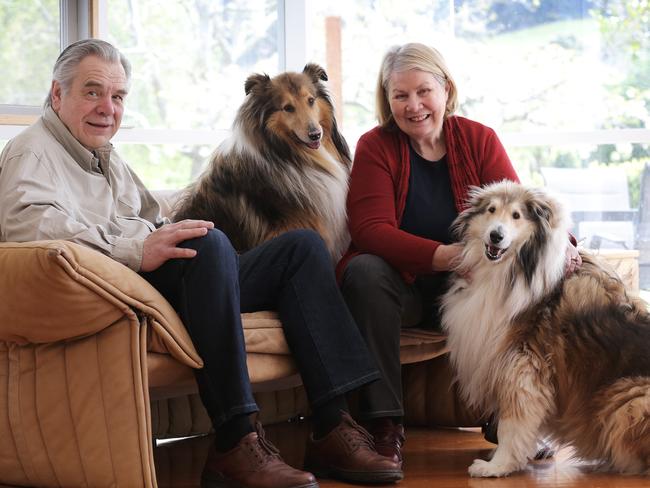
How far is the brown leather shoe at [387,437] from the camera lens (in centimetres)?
233

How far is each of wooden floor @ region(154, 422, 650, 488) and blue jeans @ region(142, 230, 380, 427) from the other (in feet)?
1.02

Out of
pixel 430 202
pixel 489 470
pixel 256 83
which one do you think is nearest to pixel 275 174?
pixel 256 83

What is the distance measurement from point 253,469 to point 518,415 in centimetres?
70

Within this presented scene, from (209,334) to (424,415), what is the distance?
1158mm

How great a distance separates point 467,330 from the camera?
241cm

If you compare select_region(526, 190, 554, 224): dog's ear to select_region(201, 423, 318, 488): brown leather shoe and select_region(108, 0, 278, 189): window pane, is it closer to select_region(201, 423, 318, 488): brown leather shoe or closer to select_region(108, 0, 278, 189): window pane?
select_region(201, 423, 318, 488): brown leather shoe

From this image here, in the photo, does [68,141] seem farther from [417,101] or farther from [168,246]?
[417,101]

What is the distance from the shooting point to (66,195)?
218 cm

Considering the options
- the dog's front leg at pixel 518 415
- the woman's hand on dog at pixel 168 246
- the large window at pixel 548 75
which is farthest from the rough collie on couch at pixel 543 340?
the large window at pixel 548 75

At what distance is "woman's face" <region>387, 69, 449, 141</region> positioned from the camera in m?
2.66

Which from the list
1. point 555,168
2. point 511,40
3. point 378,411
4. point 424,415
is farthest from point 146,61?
point 378,411

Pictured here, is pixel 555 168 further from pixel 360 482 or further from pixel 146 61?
pixel 360 482

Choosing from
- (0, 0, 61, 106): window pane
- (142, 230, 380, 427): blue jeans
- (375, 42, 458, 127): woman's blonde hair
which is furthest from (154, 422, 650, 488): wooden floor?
(0, 0, 61, 106): window pane

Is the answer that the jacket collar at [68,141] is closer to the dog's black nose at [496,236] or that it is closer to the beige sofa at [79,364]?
the beige sofa at [79,364]
